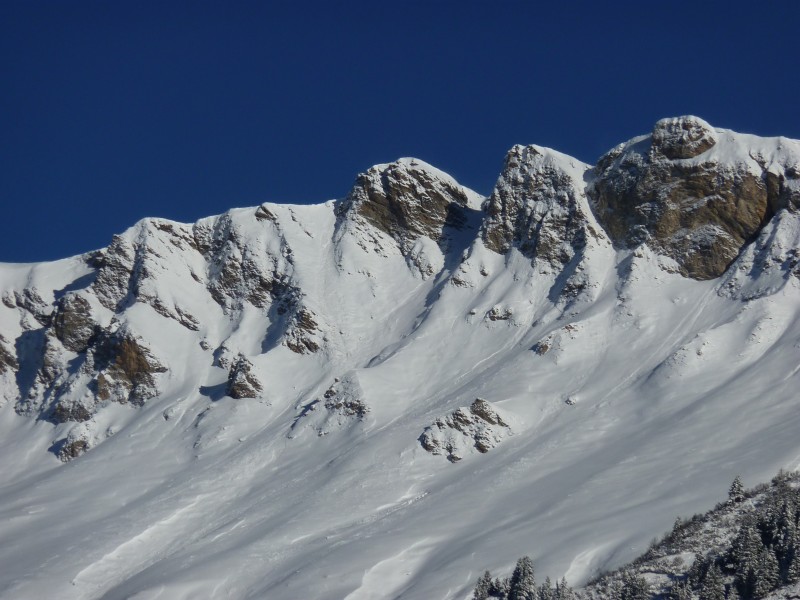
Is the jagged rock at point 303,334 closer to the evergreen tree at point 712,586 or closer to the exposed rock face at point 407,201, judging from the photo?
the exposed rock face at point 407,201

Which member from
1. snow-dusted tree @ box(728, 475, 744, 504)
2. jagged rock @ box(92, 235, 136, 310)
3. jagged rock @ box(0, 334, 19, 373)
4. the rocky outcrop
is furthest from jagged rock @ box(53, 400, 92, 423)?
snow-dusted tree @ box(728, 475, 744, 504)

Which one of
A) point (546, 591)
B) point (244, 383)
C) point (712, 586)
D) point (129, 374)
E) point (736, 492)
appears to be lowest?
point (712, 586)

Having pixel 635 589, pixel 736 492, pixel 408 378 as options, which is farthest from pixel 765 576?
pixel 408 378

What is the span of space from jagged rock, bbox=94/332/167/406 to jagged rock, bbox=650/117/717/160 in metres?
56.3

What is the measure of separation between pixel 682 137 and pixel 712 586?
7477cm

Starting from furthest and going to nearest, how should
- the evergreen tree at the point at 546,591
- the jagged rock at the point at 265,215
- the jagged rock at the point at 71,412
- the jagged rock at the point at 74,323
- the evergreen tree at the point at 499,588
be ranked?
the jagged rock at the point at 265,215 < the jagged rock at the point at 74,323 < the jagged rock at the point at 71,412 < the evergreen tree at the point at 499,588 < the evergreen tree at the point at 546,591

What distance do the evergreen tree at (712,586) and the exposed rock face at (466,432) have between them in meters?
40.8

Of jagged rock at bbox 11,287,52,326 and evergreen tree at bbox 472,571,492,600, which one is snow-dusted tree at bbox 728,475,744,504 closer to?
evergreen tree at bbox 472,571,492,600

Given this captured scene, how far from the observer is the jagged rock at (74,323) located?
15100 centimetres

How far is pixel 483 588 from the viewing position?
78875mm

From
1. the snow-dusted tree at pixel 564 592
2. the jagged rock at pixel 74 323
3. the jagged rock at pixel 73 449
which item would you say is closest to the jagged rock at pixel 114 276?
the jagged rock at pixel 74 323

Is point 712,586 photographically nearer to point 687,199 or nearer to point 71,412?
point 687,199

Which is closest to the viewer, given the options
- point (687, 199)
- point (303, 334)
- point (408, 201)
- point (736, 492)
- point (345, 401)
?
point (736, 492)

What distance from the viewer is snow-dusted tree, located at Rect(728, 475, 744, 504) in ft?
273
